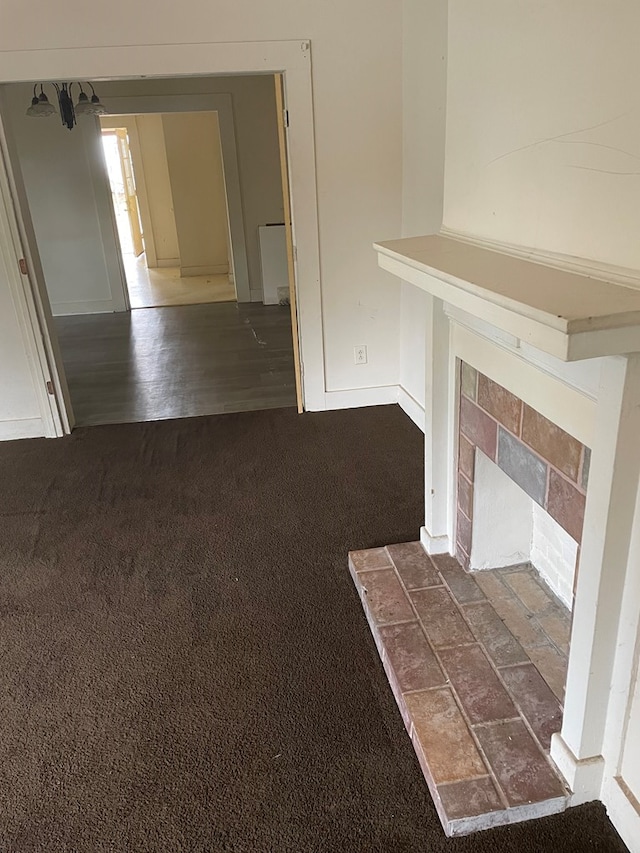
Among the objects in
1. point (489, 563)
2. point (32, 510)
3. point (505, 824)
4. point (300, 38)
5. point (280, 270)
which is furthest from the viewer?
point (280, 270)

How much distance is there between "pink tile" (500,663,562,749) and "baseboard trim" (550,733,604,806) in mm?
74

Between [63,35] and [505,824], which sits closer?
[505,824]

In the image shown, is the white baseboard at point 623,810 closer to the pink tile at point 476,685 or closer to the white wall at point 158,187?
the pink tile at point 476,685

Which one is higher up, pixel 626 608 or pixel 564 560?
pixel 626 608

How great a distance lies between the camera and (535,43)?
138 cm

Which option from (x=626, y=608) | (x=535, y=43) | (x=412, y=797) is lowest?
(x=412, y=797)

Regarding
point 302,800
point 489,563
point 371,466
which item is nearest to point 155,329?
point 371,466

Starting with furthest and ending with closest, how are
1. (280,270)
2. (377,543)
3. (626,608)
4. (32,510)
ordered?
1. (280,270)
2. (32,510)
3. (377,543)
4. (626,608)

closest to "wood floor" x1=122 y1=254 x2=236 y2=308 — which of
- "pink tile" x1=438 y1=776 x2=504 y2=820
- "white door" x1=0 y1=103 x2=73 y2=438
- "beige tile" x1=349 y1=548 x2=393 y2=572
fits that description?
"white door" x1=0 y1=103 x2=73 y2=438

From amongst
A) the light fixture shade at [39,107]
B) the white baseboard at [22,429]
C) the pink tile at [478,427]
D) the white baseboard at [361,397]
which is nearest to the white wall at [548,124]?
the pink tile at [478,427]

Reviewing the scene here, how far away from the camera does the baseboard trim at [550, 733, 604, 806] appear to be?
57.1 inches

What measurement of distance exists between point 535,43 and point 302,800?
5.99 ft

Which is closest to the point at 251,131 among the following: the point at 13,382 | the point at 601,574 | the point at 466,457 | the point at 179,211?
the point at 179,211

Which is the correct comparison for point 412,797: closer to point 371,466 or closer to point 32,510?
point 371,466
